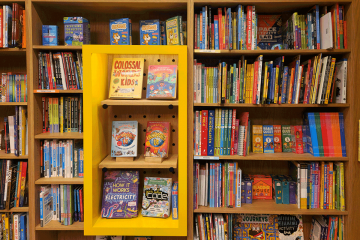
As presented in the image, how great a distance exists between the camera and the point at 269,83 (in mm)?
1863

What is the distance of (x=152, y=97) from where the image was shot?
1.81 metres

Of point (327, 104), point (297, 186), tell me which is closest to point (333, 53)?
point (327, 104)

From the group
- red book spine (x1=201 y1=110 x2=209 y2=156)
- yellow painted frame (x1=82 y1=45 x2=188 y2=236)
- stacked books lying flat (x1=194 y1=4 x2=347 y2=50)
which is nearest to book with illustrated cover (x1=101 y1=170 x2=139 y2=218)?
yellow painted frame (x1=82 y1=45 x2=188 y2=236)

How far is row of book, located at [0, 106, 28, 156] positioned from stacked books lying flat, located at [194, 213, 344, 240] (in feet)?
5.00

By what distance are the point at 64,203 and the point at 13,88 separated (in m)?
1.05

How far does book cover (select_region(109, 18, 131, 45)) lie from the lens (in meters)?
1.93

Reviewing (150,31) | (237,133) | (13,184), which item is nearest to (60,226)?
(13,184)

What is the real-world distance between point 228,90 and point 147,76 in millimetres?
684

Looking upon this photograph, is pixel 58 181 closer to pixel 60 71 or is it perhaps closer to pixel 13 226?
pixel 13 226

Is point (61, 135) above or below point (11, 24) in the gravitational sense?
below

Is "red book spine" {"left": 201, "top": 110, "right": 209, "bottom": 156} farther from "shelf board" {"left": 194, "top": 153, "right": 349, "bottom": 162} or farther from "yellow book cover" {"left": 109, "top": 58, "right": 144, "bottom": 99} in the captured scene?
"yellow book cover" {"left": 109, "top": 58, "right": 144, "bottom": 99}

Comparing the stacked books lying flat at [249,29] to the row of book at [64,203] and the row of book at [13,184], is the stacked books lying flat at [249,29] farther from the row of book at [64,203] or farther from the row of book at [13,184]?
the row of book at [13,184]

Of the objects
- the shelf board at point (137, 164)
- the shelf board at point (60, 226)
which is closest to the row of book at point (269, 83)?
the shelf board at point (137, 164)

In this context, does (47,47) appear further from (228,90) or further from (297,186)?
(297,186)
